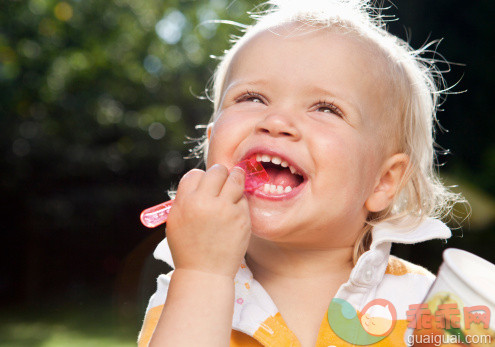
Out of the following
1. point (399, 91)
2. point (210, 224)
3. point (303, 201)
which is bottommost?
point (210, 224)

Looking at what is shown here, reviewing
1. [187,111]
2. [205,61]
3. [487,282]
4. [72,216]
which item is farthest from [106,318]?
[487,282]

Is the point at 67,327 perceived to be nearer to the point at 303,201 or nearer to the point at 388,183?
the point at 388,183

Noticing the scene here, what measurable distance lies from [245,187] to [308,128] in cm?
20

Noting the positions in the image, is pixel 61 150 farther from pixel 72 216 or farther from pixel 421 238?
pixel 421 238

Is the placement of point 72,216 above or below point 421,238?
above

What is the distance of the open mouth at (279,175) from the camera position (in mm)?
1264

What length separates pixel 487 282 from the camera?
3.04 feet

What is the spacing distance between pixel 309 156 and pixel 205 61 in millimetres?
5900

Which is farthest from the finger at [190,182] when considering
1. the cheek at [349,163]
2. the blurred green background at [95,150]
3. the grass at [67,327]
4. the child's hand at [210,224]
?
the blurred green background at [95,150]

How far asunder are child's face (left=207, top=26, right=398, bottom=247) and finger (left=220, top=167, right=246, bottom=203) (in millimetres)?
96

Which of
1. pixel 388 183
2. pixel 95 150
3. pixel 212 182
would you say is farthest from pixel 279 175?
pixel 95 150

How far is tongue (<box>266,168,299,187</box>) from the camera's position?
4.26 ft

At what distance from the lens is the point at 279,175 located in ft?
4.29

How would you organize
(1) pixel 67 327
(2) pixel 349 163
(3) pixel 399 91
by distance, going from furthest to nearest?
(1) pixel 67 327, (3) pixel 399 91, (2) pixel 349 163
